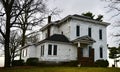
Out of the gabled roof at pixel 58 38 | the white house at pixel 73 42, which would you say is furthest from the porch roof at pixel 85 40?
the gabled roof at pixel 58 38

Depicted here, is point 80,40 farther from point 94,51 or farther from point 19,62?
point 19,62

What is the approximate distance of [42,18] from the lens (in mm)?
33688

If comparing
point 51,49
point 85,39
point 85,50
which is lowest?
point 85,50

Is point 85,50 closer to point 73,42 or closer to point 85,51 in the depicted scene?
point 85,51

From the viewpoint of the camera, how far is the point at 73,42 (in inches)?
1300

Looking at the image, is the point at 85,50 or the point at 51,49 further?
the point at 85,50

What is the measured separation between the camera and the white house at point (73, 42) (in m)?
31.5

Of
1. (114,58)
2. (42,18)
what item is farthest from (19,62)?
(114,58)

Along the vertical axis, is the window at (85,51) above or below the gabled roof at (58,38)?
below

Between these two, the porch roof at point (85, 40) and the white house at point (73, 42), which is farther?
the porch roof at point (85, 40)

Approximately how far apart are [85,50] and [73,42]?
287cm

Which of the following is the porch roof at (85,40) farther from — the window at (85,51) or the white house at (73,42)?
the window at (85,51)

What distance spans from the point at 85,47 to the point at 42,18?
29.8 ft

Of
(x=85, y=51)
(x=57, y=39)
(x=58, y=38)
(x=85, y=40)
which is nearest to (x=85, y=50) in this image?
(x=85, y=51)
